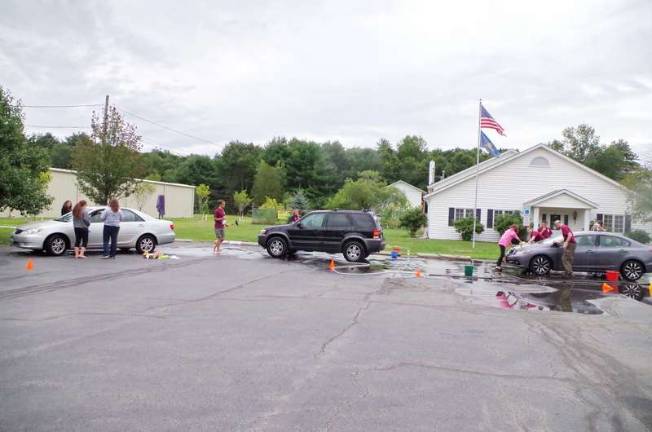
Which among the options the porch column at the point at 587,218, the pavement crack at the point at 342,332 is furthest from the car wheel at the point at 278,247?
Result: the porch column at the point at 587,218

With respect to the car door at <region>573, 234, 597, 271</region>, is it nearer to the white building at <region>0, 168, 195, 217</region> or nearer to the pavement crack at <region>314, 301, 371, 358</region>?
the pavement crack at <region>314, 301, 371, 358</region>

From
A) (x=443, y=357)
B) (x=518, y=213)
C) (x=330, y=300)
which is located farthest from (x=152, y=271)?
(x=518, y=213)

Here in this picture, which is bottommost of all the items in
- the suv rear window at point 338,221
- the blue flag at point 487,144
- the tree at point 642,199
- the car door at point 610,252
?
the car door at point 610,252

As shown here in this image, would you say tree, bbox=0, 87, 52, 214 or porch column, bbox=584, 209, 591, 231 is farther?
porch column, bbox=584, 209, 591, 231

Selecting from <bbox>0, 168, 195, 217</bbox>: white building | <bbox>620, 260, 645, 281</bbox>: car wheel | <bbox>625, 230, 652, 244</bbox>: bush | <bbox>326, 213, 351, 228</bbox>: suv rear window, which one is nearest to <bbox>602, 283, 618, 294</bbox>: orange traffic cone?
<bbox>620, 260, 645, 281</bbox>: car wheel

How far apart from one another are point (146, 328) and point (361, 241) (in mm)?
10772

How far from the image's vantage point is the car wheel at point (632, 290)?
12.2m

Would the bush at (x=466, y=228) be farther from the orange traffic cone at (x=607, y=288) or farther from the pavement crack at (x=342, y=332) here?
the pavement crack at (x=342, y=332)

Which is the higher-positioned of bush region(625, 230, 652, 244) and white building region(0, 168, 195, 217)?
white building region(0, 168, 195, 217)

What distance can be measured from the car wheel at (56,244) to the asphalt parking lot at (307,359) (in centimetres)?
442

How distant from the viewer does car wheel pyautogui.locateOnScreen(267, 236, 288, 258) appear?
1766 centimetres

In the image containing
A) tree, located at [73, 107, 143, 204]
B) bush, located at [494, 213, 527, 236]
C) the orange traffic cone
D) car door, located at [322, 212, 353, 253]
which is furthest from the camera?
bush, located at [494, 213, 527, 236]

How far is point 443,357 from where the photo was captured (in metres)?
5.96

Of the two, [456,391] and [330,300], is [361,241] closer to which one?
[330,300]
